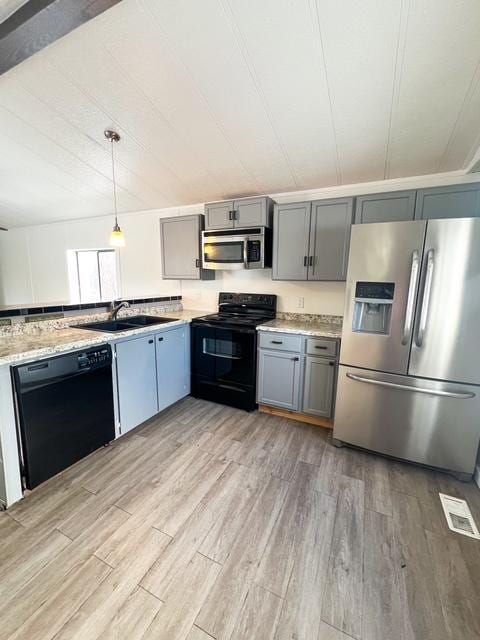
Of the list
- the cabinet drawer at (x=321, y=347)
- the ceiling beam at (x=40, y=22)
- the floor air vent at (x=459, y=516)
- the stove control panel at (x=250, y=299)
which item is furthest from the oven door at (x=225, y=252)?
the floor air vent at (x=459, y=516)

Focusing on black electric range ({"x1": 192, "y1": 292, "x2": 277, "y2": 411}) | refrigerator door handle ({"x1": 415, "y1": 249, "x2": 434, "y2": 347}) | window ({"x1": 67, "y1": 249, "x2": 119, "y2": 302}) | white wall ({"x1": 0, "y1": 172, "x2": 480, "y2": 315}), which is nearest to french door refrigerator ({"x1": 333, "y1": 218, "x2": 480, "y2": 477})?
refrigerator door handle ({"x1": 415, "y1": 249, "x2": 434, "y2": 347})

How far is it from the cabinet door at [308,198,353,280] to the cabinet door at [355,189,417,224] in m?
0.09

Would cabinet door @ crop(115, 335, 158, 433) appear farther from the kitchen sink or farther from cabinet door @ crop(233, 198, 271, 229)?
cabinet door @ crop(233, 198, 271, 229)

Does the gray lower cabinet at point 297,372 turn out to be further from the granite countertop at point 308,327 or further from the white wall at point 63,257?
the white wall at point 63,257

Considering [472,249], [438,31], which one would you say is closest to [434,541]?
[472,249]

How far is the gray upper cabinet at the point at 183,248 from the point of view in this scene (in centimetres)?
335

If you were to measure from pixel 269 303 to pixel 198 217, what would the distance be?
1.37m

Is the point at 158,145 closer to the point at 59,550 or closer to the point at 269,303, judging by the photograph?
the point at 269,303

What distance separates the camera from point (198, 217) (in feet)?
10.9

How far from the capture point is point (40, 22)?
1.47m

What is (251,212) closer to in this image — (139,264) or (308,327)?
(308,327)

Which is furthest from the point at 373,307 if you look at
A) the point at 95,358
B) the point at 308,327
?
the point at 95,358

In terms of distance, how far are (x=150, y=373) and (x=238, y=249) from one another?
1.61 meters

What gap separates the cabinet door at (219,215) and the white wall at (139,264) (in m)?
0.58
